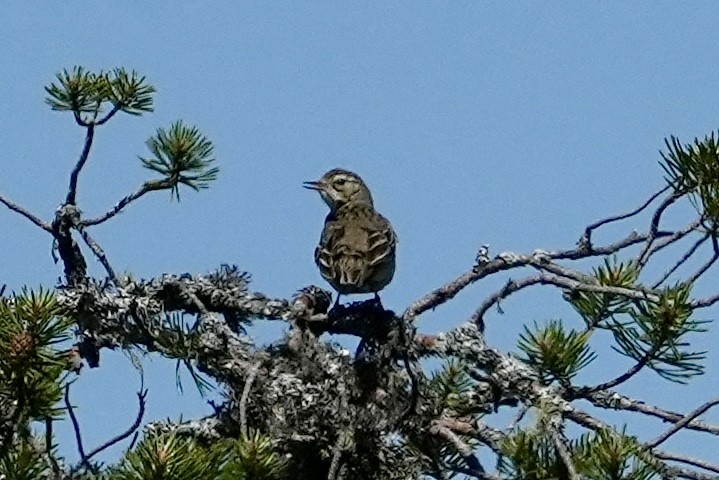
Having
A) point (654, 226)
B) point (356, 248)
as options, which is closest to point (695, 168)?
point (654, 226)

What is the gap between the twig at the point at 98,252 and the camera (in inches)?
200

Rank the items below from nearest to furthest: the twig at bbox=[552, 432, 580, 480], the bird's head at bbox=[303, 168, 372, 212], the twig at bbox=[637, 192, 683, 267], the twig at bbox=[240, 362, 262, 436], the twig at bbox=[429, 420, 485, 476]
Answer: the twig at bbox=[552, 432, 580, 480]
the twig at bbox=[240, 362, 262, 436]
the twig at bbox=[429, 420, 485, 476]
the twig at bbox=[637, 192, 683, 267]
the bird's head at bbox=[303, 168, 372, 212]

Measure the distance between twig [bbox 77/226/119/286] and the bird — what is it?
4.38 feet

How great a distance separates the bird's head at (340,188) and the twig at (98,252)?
3838 millimetres

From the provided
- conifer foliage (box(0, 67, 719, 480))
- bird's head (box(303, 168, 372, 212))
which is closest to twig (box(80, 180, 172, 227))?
conifer foliage (box(0, 67, 719, 480))

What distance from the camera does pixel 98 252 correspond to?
514 centimetres

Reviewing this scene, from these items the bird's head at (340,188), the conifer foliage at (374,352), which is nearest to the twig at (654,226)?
the conifer foliage at (374,352)

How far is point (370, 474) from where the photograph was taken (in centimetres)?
478

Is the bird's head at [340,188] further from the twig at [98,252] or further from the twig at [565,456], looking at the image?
the twig at [565,456]

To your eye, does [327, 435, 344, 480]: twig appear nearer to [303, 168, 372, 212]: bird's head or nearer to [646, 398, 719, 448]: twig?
[646, 398, 719, 448]: twig

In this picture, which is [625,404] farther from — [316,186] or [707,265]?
[316,186]

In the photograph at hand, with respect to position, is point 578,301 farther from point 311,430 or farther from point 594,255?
point 311,430

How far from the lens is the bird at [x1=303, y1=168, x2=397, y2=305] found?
702 cm

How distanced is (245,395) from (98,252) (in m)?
0.88
